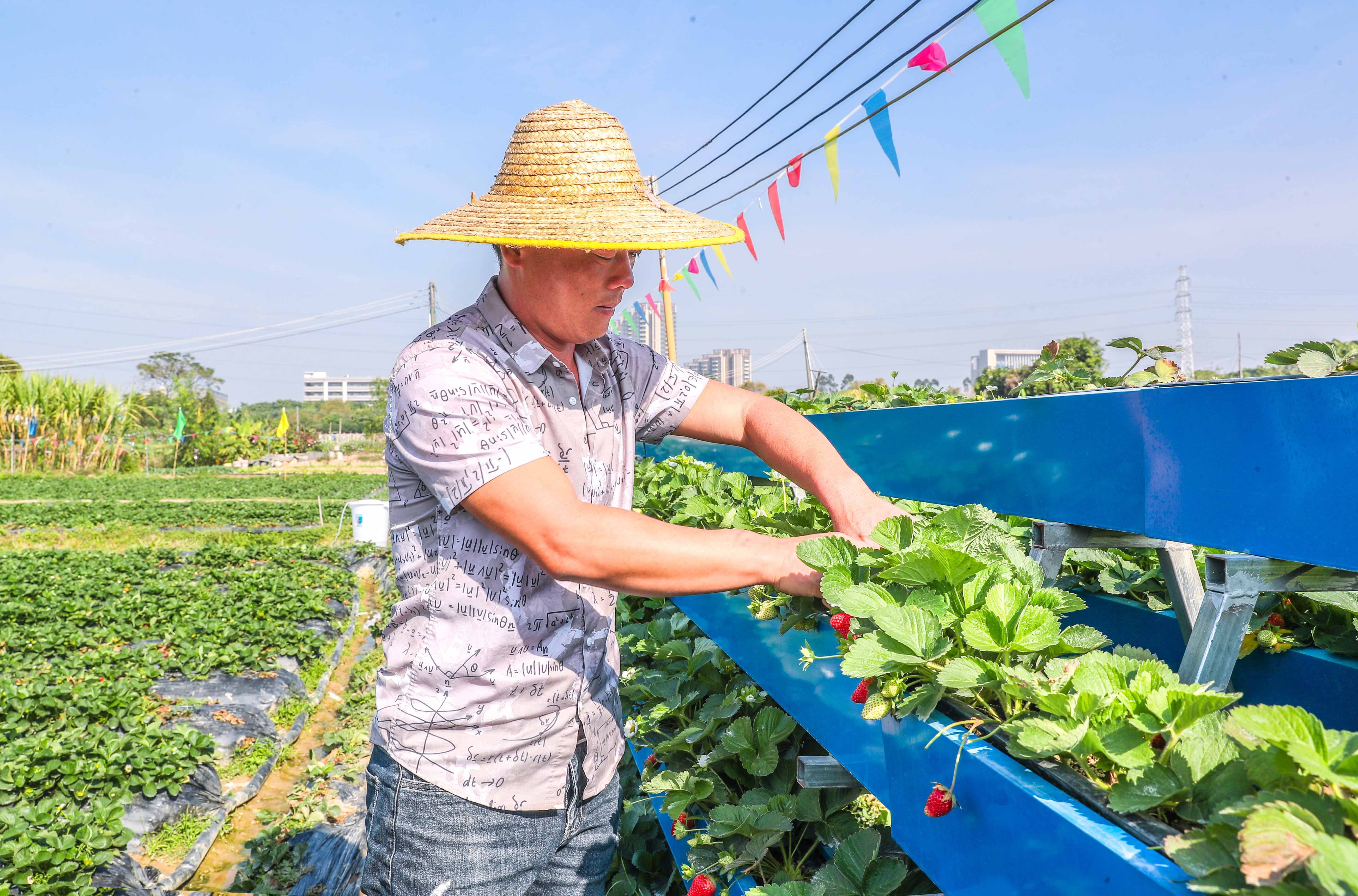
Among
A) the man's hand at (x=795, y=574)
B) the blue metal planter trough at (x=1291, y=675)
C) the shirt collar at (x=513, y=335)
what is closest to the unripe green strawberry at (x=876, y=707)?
the man's hand at (x=795, y=574)

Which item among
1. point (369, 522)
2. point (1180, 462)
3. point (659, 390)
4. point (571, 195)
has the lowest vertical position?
point (369, 522)

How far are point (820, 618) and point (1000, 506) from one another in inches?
12.9

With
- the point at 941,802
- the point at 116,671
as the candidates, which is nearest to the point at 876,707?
the point at 941,802

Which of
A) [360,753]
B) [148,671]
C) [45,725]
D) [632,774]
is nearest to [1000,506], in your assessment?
[632,774]

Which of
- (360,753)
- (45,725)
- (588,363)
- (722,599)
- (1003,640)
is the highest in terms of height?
(588,363)

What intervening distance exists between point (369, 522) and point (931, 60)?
10.2 metres

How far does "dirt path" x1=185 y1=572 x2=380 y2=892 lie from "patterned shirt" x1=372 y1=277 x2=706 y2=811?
8.56 ft

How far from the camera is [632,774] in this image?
10.2ft

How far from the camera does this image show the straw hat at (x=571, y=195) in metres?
1.54

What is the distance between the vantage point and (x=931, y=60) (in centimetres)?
462

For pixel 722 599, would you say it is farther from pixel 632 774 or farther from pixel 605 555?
pixel 632 774

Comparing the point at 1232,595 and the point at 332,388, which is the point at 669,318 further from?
the point at 332,388

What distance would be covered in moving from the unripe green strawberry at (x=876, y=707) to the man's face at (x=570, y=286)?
875 mm

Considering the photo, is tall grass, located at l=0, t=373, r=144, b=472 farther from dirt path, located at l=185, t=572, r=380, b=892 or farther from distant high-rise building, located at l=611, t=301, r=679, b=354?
dirt path, located at l=185, t=572, r=380, b=892
